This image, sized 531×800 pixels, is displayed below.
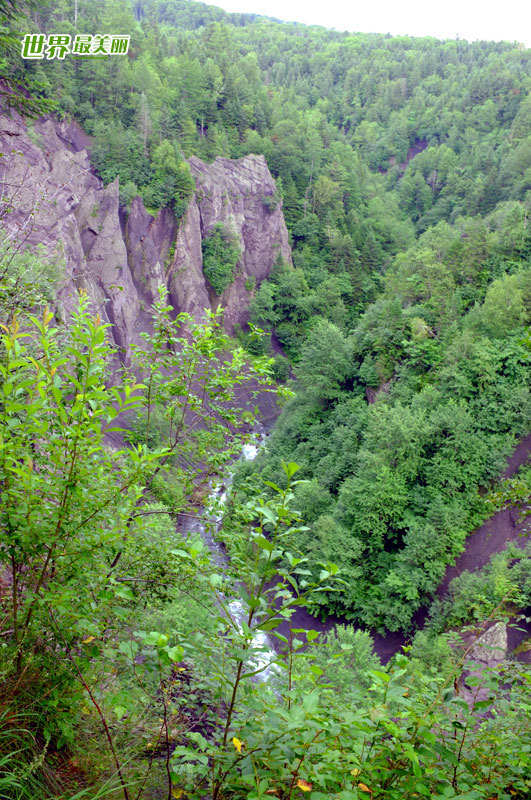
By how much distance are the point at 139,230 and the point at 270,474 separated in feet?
78.6

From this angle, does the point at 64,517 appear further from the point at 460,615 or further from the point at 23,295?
the point at 460,615

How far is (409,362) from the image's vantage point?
24.2m

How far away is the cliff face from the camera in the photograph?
2966cm

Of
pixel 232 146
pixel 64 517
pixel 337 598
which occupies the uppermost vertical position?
pixel 232 146

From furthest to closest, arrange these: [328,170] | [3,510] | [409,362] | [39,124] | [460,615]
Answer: [328,170]
[39,124]
[409,362]
[460,615]
[3,510]

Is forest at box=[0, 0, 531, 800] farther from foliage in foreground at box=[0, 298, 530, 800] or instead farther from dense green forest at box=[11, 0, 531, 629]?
dense green forest at box=[11, 0, 531, 629]

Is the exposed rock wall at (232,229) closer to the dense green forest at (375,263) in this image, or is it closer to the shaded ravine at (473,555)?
the dense green forest at (375,263)

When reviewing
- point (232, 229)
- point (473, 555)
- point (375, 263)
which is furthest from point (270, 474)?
point (375, 263)

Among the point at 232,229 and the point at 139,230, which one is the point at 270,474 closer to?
the point at 139,230

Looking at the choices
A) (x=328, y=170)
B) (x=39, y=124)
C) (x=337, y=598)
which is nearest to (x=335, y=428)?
(x=337, y=598)

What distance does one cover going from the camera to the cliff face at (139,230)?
2966cm

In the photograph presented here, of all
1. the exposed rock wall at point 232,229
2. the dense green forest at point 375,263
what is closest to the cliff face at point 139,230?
the exposed rock wall at point 232,229

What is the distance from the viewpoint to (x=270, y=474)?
82.4 feet

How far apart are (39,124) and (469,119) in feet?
235
